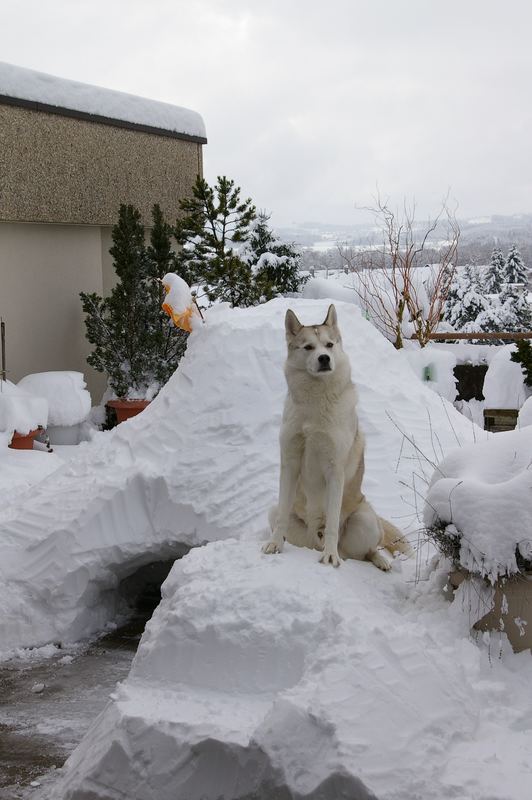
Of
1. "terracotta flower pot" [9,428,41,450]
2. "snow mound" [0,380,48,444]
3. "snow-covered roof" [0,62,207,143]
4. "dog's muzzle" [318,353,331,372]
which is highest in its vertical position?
"snow-covered roof" [0,62,207,143]

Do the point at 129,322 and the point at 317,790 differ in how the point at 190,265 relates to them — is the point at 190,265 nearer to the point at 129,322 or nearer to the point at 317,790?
the point at 129,322

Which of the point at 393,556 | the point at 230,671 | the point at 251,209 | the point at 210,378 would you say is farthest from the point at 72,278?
the point at 230,671

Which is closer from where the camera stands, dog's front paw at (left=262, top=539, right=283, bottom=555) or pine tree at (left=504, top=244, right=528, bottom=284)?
dog's front paw at (left=262, top=539, right=283, bottom=555)

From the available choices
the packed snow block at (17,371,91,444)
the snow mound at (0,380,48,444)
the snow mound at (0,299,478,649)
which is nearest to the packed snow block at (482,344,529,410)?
the snow mound at (0,299,478,649)

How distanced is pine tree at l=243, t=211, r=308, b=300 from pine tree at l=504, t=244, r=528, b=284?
4127 mm

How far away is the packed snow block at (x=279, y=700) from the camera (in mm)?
2689

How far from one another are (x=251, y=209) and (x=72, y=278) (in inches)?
92.9

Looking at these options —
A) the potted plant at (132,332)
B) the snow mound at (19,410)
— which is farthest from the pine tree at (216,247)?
the snow mound at (19,410)

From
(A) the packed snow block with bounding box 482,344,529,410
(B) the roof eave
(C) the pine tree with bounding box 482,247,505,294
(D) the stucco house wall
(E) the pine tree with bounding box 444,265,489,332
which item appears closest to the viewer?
(A) the packed snow block with bounding box 482,344,529,410

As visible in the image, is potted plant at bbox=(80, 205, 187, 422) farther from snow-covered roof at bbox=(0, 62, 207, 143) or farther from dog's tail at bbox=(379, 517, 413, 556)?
dog's tail at bbox=(379, 517, 413, 556)

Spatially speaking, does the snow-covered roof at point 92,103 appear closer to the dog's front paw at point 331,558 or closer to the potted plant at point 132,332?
the potted plant at point 132,332

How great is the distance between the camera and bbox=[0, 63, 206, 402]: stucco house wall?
9.80m

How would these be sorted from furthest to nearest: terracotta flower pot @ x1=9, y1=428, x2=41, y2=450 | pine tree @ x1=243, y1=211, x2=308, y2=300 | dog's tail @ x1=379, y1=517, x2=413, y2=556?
pine tree @ x1=243, y1=211, x2=308, y2=300 < terracotta flower pot @ x1=9, y1=428, x2=41, y2=450 < dog's tail @ x1=379, y1=517, x2=413, y2=556

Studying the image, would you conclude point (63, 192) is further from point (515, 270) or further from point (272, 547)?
point (515, 270)
